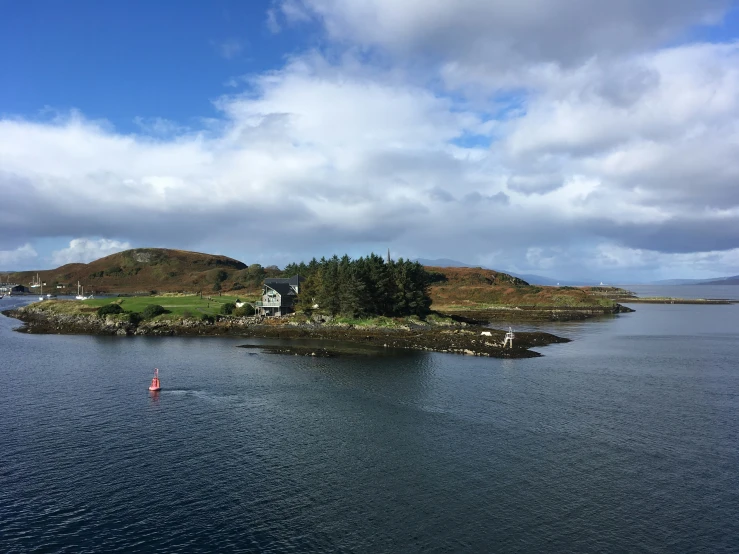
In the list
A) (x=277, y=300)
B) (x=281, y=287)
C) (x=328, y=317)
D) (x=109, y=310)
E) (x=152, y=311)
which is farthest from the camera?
(x=281, y=287)

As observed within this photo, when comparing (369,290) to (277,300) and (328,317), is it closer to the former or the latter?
(328,317)

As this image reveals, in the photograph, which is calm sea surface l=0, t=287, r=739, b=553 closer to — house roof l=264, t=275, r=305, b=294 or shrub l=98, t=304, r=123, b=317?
shrub l=98, t=304, r=123, b=317

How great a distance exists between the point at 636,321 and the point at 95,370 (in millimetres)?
134336

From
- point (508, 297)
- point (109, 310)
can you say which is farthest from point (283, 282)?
point (508, 297)

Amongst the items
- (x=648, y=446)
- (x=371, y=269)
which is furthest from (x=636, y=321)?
(x=648, y=446)

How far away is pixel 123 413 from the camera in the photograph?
4272 cm

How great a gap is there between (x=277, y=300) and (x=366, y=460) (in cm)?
8359

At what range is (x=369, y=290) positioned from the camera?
105 m

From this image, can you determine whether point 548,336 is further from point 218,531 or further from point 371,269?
point 218,531

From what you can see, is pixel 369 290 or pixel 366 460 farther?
pixel 369 290

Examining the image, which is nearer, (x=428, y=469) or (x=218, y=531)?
(x=218, y=531)

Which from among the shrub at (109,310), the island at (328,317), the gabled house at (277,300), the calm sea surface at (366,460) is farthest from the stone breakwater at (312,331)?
the calm sea surface at (366,460)

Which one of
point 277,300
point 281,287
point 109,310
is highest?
point 281,287

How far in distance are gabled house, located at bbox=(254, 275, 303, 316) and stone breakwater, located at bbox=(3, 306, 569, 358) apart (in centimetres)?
672
